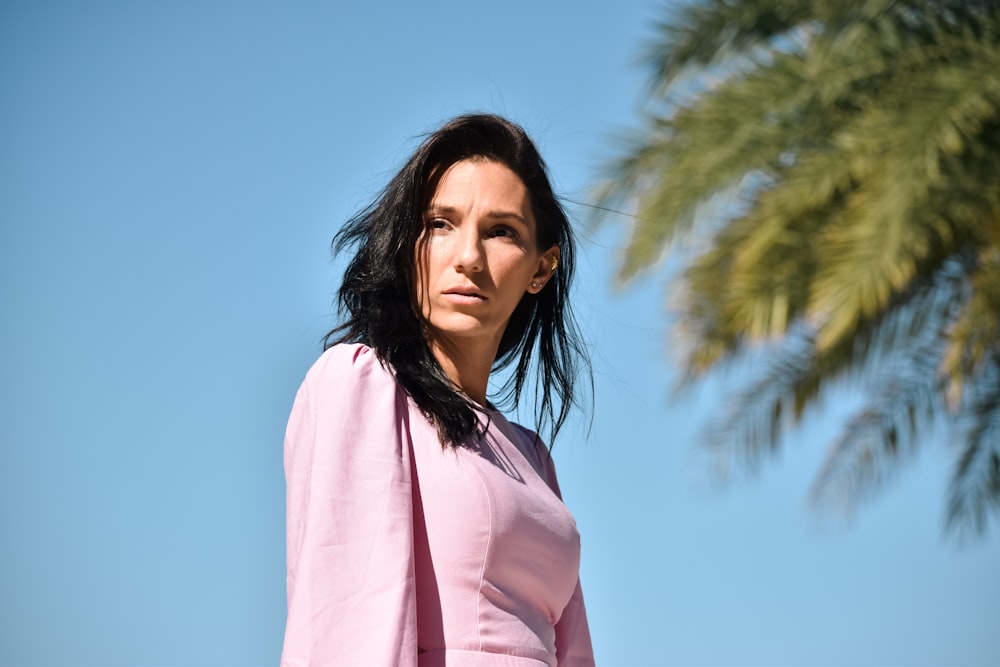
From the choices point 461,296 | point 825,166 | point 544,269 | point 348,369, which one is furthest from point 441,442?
point 825,166

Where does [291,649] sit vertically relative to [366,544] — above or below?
below

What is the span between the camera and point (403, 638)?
2047 mm

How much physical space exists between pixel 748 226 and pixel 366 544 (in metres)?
5.22

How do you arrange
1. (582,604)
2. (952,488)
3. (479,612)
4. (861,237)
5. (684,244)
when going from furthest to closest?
(952,488) → (684,244) → (861,237) → (582,604) → (479,612)

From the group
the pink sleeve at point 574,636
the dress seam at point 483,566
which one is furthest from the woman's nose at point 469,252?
the pink sleeve at point 574,636

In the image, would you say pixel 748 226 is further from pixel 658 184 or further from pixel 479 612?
pixel 479 612

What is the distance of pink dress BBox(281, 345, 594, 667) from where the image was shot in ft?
6.78

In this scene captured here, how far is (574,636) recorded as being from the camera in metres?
2.68

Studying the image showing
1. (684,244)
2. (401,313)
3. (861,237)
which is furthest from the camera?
(684,244)

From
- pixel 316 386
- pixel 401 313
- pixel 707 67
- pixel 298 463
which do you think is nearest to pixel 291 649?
pixel 298 463

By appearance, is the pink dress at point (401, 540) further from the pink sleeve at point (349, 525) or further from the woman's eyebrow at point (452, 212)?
the woman's eyebrow at point (452, 212)

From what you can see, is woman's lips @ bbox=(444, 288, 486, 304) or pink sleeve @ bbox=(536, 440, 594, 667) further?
pink sleeve @ bbox=(536, 440, 594, 667)

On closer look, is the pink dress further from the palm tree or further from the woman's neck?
the palm tree

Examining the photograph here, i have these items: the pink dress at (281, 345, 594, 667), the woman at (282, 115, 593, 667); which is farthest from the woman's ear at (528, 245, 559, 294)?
the pink dress at (281, 345, 594, 667)
